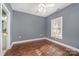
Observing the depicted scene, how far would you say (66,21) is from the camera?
215 cm

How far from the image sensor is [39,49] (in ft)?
7.08

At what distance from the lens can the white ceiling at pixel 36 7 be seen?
2092 millimetres

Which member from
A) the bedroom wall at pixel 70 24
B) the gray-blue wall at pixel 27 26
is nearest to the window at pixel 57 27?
the bedroom wall at pixel 70 24

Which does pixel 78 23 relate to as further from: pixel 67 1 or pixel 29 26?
pixel 29 26

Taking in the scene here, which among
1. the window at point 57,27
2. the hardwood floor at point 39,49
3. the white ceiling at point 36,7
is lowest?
the hardwood floor at point 39,49

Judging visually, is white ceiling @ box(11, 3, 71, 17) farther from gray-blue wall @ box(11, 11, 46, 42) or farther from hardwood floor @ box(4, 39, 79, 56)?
hardwood floor @ box(4, 39, 79, 56)

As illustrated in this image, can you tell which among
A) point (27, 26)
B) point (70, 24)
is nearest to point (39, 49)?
point (27, 26)

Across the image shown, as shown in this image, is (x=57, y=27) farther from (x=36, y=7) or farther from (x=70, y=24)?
(x=36, y=7)

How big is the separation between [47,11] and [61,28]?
1.42 feet

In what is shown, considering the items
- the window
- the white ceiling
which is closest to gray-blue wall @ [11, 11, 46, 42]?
the white ceiling

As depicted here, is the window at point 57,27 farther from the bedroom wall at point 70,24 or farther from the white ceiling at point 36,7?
the white ceiling at point 36,7

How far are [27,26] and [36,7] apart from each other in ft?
1.33

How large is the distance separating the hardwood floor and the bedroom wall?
0.15 metres

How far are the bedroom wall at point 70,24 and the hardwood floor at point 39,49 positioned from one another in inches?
6.1
